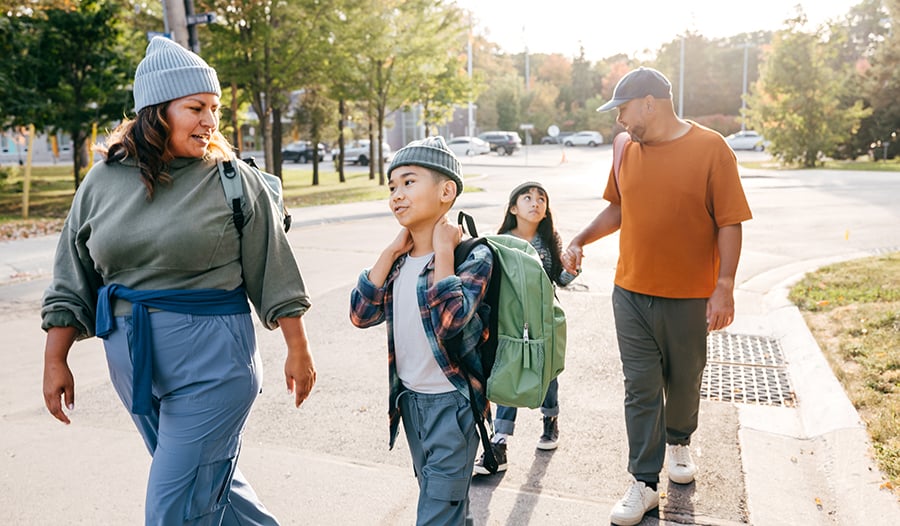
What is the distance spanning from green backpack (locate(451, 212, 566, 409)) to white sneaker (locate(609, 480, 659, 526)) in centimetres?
108

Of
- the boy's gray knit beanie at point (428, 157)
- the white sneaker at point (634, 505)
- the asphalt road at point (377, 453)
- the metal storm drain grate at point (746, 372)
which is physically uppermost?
the boy's gray knit beanie at point (428, 157)

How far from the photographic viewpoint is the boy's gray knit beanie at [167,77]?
239 cm

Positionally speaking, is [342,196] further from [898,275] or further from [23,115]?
[898,275]

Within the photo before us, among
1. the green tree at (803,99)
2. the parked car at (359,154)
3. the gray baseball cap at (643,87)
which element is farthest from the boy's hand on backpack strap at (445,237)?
the parked car at (359,154)

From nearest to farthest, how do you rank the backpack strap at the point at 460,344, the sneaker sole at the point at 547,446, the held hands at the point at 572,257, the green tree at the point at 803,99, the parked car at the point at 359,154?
the backpack strap at the point at 460,344, the held hands at the point at 572,257, the sneaker sole at the point at 547,446, the green tree at the point at 803,99, the parked car at the point at 359,154

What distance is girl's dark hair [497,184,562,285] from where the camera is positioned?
14.0 ft

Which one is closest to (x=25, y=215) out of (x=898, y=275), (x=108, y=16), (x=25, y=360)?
(x=108, y=16)

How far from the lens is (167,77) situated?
2393mm

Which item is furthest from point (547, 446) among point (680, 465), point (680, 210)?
point (680, 210)

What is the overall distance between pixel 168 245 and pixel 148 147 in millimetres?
322

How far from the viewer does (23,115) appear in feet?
55.8

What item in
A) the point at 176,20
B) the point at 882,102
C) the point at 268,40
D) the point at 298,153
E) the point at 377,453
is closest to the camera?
the point at 377,453

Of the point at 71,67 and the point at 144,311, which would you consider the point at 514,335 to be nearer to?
the point at 144,311

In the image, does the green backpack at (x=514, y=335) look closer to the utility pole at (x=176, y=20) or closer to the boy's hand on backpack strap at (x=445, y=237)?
the boy's hand on backpack strap at (x=445, y=237)
